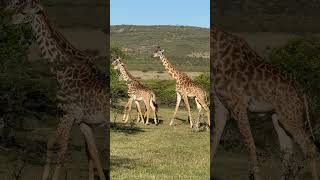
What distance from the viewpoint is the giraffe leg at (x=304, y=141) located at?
7.67 m

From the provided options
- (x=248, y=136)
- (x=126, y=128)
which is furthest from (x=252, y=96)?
(x=126, y=128)

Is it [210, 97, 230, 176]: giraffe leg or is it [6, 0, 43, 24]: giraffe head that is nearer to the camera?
[6, 0, 43, 24]: giraffe head

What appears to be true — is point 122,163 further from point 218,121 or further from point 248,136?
point 248,136

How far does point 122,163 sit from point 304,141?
4.54 m

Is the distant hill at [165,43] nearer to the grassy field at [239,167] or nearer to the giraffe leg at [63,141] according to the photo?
the grassy field at [239,167]

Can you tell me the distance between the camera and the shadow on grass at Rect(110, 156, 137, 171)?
11.0 metres

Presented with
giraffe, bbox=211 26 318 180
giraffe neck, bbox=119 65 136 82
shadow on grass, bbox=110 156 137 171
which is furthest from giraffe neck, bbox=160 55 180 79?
giraffe, bbox=211 26 318 180

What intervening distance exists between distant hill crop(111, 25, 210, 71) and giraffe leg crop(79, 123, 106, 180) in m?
49.7

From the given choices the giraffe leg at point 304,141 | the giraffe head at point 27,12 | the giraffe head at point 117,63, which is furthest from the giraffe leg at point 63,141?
the giraffe head at point 117,63

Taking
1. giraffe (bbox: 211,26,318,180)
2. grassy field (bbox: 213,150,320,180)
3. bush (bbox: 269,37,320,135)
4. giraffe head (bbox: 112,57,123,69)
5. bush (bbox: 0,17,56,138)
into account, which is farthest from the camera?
giraffe head (bbox: 112,57,123,69)

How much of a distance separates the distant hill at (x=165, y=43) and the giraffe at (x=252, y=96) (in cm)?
4938

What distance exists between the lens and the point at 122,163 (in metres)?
11.5

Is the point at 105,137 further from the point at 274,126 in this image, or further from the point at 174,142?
the point at 174,142

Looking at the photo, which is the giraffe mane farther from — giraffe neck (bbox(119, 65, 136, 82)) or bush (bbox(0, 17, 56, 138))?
giraffe neck (bbox(119, 65, 136, 82))
